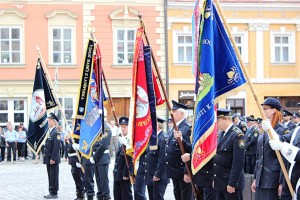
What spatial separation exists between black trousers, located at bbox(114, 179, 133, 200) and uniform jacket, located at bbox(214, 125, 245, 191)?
305 centimetres

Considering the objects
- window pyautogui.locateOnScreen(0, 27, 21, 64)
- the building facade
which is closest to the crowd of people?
the building facade

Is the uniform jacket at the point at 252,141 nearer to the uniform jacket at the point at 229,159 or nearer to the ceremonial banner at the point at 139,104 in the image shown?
the ceremonial banner at the point at 139,104

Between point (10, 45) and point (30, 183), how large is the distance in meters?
13.1

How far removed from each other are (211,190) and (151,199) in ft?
6.85

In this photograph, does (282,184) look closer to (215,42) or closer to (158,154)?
(215,42)

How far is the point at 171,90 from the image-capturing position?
101ft

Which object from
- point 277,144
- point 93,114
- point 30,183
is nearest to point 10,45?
point 30,183

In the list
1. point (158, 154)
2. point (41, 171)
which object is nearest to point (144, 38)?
point (158, 154)

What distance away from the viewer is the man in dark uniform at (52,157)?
14.3 metres

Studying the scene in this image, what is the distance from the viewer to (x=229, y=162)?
8805 mm

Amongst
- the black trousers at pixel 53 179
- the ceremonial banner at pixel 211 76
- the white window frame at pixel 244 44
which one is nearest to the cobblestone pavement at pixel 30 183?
the black trousers at pixel 53 179

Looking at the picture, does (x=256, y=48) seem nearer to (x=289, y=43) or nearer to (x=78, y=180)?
(x=289, y=43)

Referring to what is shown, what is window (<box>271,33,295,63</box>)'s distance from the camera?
31.8 m

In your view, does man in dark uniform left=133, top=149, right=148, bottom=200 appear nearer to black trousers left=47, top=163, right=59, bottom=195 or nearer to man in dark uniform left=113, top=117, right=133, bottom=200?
man in dark uniform left=113, top=117, right=133, bottom=200
